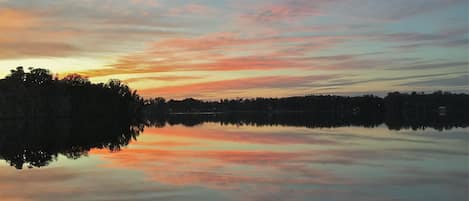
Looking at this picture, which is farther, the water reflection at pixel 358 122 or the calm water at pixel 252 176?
the water reflection at pixel 358 122

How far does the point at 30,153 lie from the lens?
2956 centimetres

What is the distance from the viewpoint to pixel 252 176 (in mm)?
18156

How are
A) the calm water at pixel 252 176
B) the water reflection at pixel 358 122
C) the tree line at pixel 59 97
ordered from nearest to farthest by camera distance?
the calm water at pixel 252 176, the water reflection at pixel 358 122, the tree line at pixel 59 97

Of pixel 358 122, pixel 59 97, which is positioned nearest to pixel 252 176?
pixel 358 122

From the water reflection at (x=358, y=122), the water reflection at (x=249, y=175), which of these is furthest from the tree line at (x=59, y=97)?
the water reflection at (x=249, y=175)

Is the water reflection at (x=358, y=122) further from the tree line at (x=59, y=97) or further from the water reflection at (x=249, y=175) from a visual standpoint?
the water reflection at (x=249, y=175)

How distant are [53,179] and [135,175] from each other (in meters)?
2.57

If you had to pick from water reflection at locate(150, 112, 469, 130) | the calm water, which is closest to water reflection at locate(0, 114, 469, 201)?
the calm water

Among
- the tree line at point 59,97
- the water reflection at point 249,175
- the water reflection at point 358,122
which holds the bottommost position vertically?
the water reflection at point 249,175

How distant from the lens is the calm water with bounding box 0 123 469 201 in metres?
14.7

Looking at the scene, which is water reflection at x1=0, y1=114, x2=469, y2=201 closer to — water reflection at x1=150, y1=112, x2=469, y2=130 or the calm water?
the calm water

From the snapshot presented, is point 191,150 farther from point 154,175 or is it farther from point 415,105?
point 415,105

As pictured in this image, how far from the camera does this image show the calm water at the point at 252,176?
1466cm

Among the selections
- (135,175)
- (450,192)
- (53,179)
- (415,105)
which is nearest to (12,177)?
(53,179)
